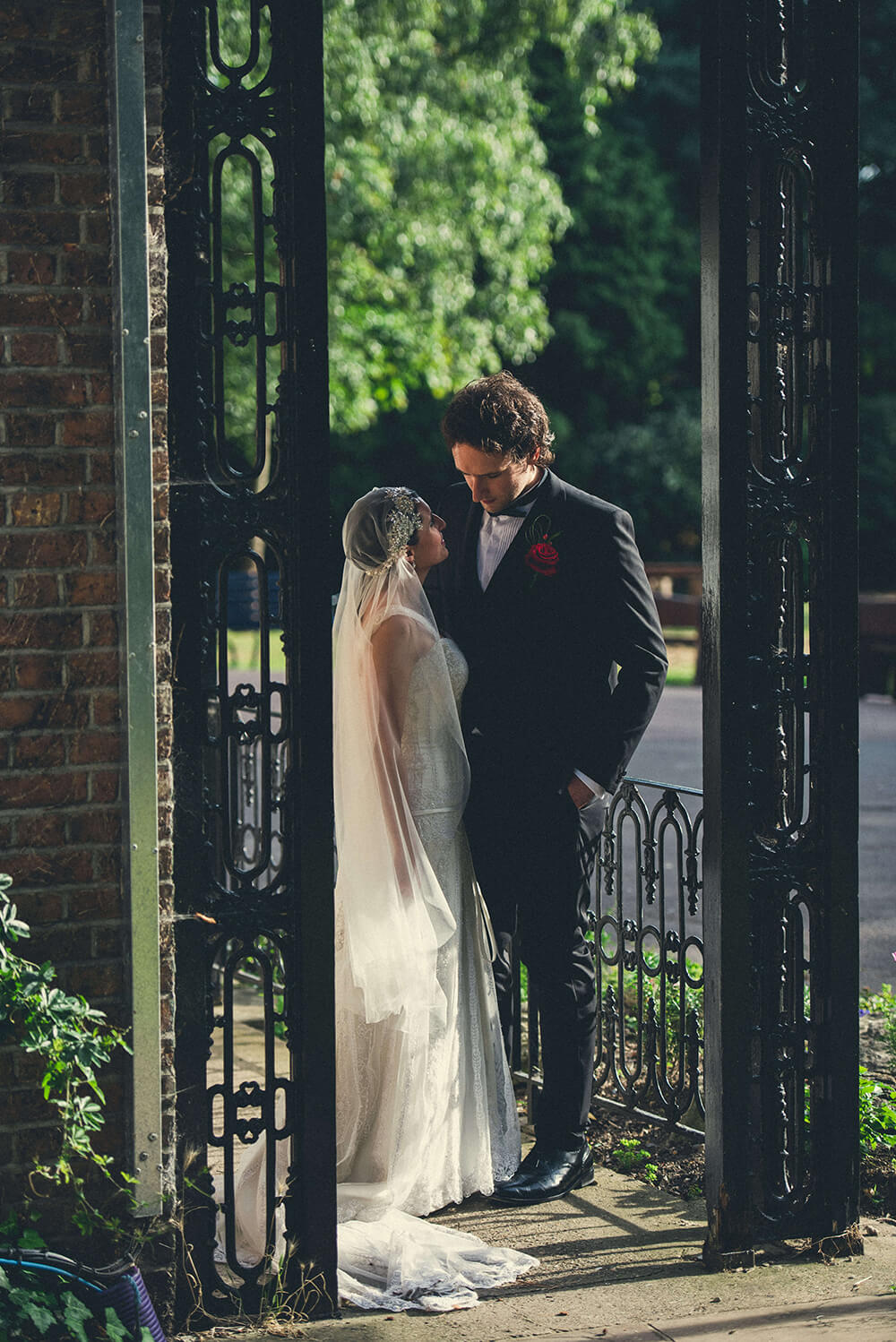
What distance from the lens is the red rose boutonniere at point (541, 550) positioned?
478 cm

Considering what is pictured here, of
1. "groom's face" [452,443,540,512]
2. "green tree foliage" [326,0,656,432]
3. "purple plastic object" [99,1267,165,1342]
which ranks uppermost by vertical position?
"green tree foliage" [326,0,656,432]

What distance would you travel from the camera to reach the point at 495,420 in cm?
476

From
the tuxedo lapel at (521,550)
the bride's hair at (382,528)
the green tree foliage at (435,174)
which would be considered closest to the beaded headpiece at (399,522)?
the bride's hair at (382,528)

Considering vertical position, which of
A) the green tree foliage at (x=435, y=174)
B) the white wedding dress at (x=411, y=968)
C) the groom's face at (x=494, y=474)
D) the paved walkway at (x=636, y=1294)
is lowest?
the paved walkway at (x=636, y=1294)

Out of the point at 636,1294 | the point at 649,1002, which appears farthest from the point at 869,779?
the point at 636,1294

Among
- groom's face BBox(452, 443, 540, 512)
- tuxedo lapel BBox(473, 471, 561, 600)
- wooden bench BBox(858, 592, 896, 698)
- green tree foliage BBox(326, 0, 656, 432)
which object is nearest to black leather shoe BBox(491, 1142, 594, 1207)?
tuxedo lapel BBox(473, 471, 561, 600)

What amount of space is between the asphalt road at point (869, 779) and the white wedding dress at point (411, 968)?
3.78 meters

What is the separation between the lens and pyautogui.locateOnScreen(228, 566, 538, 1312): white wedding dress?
4.50 m

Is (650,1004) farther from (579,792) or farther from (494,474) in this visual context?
(494,474)

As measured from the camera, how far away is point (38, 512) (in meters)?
3.62

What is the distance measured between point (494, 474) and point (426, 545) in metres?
0.33

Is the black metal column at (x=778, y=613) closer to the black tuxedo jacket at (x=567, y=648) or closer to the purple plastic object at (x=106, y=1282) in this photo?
the black tuxedo jacket at (x=567, y=648)

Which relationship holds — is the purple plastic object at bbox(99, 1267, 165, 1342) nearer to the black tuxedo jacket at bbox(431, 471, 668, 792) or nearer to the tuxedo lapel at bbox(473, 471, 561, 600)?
the black tuxedo jacket at bbox(431, 471, 668, 792)

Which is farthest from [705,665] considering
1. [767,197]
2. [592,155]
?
[592,155]
